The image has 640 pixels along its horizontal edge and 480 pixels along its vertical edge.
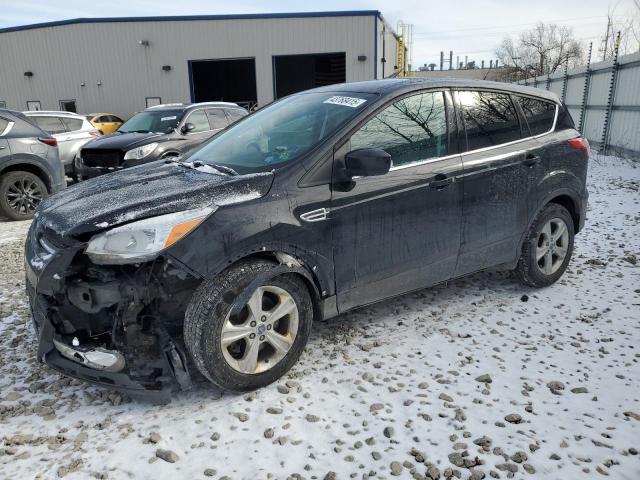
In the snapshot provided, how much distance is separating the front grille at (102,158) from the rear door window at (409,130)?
257 inches

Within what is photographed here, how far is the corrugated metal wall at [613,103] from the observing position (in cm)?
1112

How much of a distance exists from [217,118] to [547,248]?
24.5 feet

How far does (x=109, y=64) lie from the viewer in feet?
84.2

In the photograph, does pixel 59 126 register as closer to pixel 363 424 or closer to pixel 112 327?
pixel 112 327

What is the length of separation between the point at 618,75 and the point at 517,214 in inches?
421

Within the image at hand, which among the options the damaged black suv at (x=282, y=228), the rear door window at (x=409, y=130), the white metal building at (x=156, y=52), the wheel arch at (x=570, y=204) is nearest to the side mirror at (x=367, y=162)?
the damaged black suv at (x=282, y=228)

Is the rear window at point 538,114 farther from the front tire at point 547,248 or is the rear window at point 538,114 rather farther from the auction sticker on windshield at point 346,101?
the auction sticker on windshield at point 346,101

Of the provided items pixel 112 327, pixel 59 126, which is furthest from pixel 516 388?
pixel 59 126

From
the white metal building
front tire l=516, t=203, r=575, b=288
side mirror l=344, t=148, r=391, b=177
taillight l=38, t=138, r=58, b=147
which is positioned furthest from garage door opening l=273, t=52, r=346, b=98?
side mirror l=344, t=148, r=391, b=177

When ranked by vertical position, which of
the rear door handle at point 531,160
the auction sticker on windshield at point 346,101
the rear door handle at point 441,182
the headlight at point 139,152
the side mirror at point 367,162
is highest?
the auction sticker on windshield at point 346,101

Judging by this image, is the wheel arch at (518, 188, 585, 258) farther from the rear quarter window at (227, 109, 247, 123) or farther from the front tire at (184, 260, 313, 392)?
the rear quarter window at (227, 109, 247, 123)

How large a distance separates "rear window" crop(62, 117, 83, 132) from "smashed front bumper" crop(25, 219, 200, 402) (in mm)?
8572

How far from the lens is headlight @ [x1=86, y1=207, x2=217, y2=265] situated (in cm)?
244

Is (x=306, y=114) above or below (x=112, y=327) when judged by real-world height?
above
